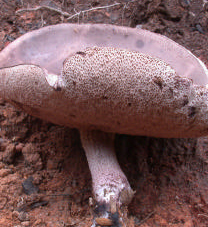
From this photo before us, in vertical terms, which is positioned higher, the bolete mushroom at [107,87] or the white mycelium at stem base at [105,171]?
the bolete mushroom at [107,87]

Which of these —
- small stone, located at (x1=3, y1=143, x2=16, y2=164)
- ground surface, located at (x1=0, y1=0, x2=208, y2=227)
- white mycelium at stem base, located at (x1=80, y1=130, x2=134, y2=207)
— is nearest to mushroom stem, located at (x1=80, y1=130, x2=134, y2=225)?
white mycelium at stem base, located at (x1=80, y1=130, x2=134, y2=207)

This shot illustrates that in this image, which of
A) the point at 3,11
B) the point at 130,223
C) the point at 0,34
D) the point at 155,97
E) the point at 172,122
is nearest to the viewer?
the point at 155,97

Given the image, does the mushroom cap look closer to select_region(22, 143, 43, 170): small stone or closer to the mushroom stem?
the mushroom stem

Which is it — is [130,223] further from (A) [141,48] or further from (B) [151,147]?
(A) [141,48]

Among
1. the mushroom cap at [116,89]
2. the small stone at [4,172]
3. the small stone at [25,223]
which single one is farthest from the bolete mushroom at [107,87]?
the small stone at [4,172]

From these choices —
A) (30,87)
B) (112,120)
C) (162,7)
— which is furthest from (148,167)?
(162,7)

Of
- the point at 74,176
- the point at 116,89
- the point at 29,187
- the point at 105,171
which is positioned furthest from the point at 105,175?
the point at 116,89

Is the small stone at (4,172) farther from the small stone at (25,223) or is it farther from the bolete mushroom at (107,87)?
the bolete mushroom at (107,87)
